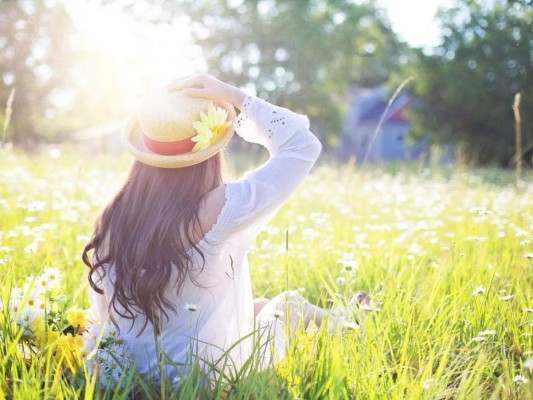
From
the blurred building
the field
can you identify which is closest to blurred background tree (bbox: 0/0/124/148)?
the blurred building

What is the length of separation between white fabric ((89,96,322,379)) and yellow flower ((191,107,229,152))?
17 centimetres

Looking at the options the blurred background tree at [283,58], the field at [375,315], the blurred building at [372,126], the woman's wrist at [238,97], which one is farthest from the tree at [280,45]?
the woman's wrist at [238,97]

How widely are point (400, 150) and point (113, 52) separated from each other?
16.8 metres

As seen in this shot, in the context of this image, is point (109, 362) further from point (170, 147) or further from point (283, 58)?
point (283, 58)

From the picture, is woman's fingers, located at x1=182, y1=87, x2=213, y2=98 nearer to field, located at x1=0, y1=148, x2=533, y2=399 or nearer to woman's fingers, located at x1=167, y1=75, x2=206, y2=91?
woman's fingers, located at x1=167, y1=75, x2=206, y2=91

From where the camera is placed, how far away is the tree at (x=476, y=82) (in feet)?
74.4

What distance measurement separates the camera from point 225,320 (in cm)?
239

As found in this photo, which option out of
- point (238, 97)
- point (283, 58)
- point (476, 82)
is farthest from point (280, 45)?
point (238, 97)

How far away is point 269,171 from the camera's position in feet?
7.17

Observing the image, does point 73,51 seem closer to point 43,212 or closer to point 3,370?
point 43,212

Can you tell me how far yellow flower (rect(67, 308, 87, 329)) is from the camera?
224cm

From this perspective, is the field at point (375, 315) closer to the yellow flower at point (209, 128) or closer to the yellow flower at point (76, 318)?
the yellow flower at point (76, 318)

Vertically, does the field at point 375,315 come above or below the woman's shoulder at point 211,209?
below

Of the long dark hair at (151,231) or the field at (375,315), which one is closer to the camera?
the field at (375,315)
